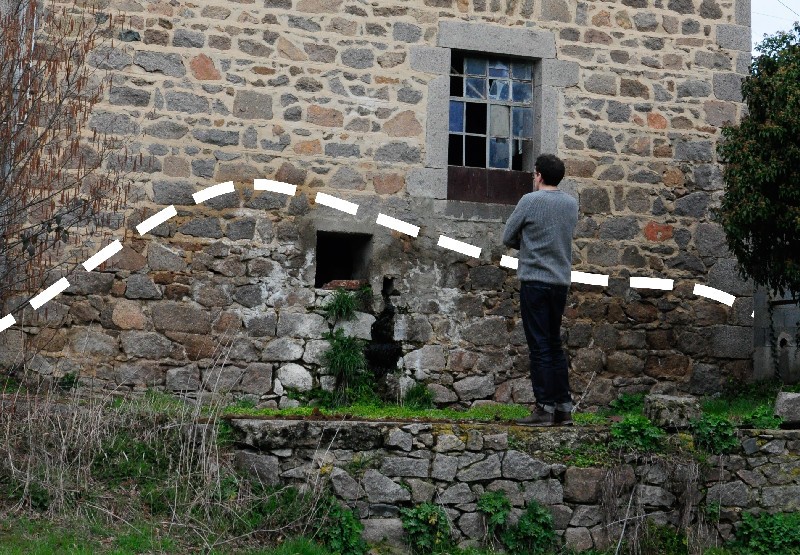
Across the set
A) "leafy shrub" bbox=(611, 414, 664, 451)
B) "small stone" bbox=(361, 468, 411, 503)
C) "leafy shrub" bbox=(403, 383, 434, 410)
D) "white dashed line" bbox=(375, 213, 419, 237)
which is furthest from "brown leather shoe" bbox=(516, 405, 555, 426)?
"white dashed line" bbox=(375, 213, 419, 237)

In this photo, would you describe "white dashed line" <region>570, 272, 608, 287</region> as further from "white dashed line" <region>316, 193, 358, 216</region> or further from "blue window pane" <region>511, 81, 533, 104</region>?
"white dashed line" <region>316, 193, 358, 216</region>

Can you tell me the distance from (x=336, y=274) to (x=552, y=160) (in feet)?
11.5

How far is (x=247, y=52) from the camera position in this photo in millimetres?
9016

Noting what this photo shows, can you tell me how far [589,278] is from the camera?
959cm

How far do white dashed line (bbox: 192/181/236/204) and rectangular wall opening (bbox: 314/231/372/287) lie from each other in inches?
39.7

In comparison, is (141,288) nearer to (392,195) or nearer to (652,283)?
(392,195)

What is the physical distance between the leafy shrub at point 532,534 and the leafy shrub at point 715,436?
3.83 feet

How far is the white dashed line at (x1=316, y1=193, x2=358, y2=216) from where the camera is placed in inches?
357

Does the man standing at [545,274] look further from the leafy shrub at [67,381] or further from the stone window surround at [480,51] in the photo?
the leafy shrub at [67,381]

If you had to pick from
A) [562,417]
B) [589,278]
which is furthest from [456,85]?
[562,417]

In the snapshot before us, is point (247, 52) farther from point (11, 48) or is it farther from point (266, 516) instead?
point (266, 516)

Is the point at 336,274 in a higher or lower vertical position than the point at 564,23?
lower

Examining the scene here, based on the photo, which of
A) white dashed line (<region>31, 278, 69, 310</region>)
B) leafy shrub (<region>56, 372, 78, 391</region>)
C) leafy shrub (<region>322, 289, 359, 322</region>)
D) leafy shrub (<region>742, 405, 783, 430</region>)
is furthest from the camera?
leafy shrub (<region>322, 289, 359, 322</region>)

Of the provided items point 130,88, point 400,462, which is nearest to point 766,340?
point 400,462
